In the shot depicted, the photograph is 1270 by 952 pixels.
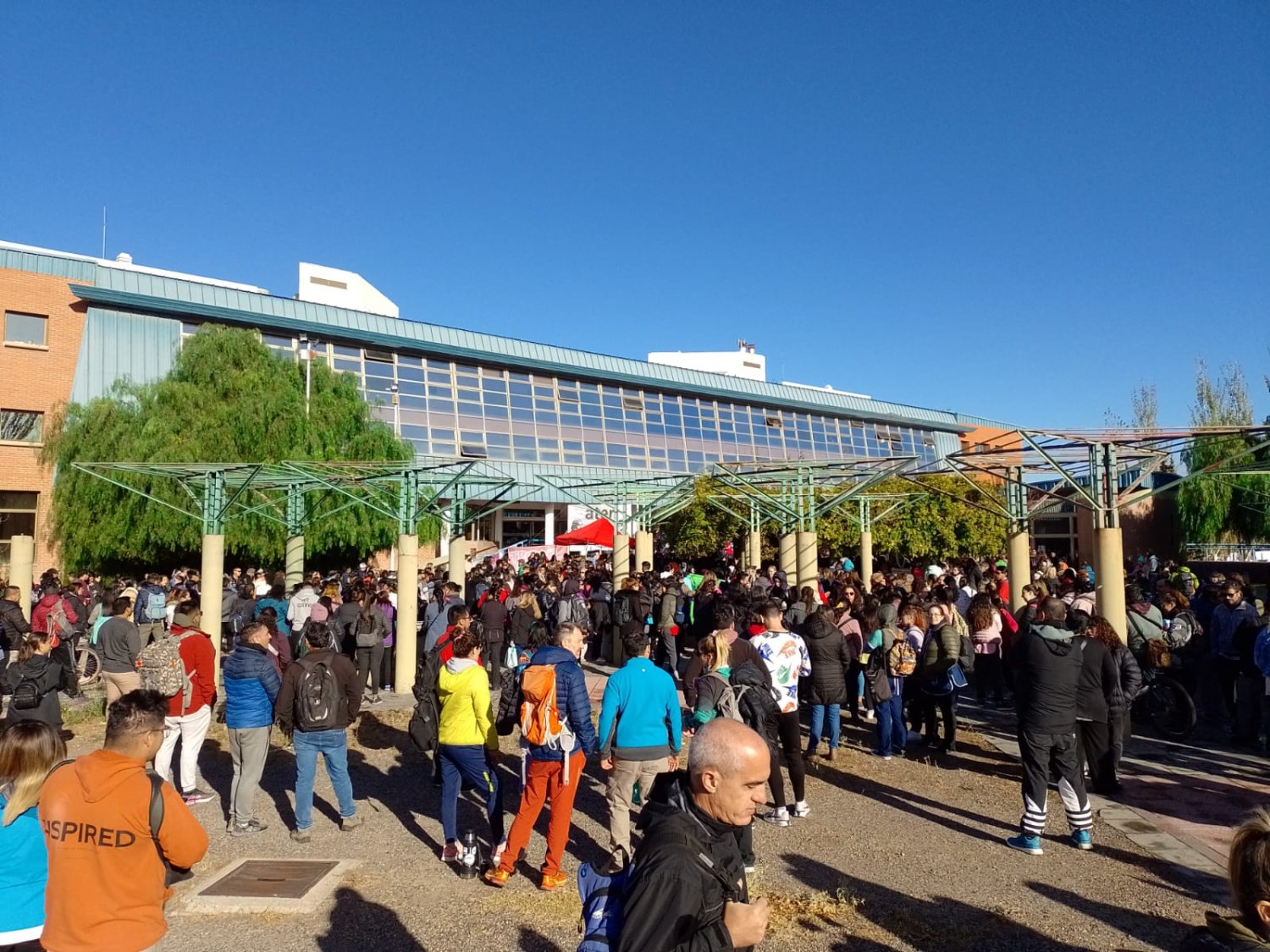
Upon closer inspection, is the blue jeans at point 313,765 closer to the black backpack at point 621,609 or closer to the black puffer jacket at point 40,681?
the black puffer jacket at point 40,681

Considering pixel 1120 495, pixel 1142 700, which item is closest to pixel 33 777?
pixel 1120 495

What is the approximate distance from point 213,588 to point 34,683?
6.34 meters

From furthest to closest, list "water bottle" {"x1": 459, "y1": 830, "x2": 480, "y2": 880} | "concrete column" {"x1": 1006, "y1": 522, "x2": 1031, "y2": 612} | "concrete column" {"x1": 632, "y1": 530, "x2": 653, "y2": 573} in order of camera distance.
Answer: "concrete column" {"x1": 632, "y1": 530, "x2": 653, "y2": 573}, "concrete column" {"x1": 1006, "y1": 522, "x2": 1031, "y2": 612}, "water bottle" {"x1": 459, "y1": 830, "x2": 480, "y2": 880}

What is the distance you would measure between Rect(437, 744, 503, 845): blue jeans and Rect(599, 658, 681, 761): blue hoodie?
885 millimetres

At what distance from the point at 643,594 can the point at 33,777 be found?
433 inches

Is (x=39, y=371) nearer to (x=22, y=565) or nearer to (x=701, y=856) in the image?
(x=22, y=565)

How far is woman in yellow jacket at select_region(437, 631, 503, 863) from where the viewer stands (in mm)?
5777

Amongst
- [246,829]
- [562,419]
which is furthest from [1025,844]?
A: [562,419]

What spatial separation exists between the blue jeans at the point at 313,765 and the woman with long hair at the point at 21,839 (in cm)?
304

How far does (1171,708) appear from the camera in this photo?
31.3ft

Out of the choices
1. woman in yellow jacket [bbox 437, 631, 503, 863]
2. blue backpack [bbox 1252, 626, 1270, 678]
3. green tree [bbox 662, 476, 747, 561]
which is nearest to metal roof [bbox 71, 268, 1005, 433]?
green tree [bbox 662, 476, 747, 561]

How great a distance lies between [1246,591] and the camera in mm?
10898

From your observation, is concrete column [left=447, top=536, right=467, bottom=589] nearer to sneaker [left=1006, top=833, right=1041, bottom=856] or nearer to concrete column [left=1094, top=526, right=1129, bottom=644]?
concrete column [left=1094, top=526, right=1129, bottom=644]

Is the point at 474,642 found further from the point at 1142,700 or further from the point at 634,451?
the point at 634,451
